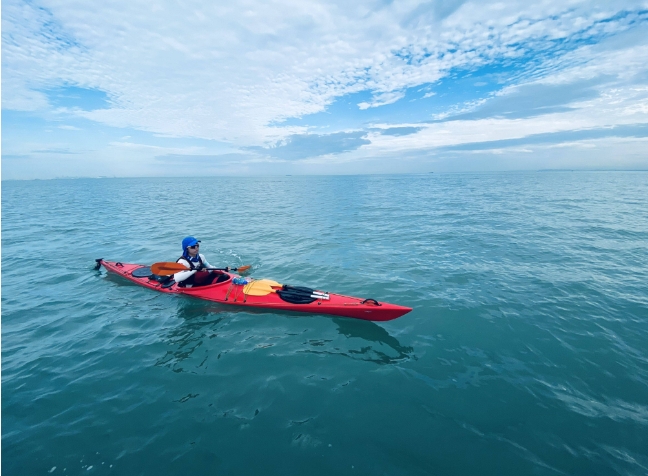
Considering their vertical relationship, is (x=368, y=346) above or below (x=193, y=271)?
below

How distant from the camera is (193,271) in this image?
33.5 ft

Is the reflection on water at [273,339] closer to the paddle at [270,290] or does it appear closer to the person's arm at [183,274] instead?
the paddle at [270,290]

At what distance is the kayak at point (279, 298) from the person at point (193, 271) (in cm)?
20

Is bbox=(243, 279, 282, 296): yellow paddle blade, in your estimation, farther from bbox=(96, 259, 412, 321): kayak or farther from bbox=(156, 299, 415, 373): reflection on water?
bbox=(156, 299, 415, 373): reflection on water

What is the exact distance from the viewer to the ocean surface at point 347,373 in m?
4.96

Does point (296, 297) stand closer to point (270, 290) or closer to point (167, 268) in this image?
point (270, 290)

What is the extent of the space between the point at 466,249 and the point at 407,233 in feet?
14.5

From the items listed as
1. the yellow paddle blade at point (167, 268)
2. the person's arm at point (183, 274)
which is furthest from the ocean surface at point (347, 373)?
the yellow paddle blade at point (167, 268)

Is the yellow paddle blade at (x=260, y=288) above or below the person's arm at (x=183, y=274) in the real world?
below

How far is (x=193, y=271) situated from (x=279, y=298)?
3176 millimetres

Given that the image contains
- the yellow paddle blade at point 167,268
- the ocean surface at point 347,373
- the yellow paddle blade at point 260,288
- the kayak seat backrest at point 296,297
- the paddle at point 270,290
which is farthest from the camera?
the yellow paddle blade at point 167,268

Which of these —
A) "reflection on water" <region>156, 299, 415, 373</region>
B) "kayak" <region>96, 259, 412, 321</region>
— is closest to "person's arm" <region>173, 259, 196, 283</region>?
"kayak" <region>96, 259, 412, 321</region>

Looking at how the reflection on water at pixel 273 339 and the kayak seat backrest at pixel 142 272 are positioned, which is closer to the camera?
the reflection on water at pixel 273 339

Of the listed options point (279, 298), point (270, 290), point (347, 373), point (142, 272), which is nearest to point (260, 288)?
point (270, 290)
